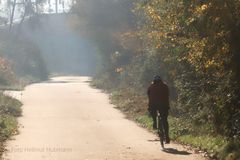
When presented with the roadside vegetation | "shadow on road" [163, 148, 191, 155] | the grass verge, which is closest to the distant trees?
the grass verge

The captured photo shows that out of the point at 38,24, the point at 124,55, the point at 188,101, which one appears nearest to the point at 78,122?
the point at 188,101

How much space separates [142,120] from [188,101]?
403 centimetres

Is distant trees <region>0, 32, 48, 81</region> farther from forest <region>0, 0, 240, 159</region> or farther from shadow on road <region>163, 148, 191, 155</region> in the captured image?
shadow on road <region>163, 148, 191, 155</region>

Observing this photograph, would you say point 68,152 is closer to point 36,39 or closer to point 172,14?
point 172,14

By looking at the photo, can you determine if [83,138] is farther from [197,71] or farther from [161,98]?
[197,71]

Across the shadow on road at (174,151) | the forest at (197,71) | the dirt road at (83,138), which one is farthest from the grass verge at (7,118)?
the forest at (197,71)

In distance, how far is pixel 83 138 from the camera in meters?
16.5

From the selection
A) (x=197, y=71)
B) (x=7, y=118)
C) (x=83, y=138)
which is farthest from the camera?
(x=7, y=118)

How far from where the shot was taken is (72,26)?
51438 mm

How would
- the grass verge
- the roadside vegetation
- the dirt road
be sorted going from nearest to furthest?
the roadside vegetation, the dirt road, the grass verge

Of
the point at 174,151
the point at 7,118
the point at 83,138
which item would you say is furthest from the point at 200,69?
the point at 7,118

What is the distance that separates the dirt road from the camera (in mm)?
13016

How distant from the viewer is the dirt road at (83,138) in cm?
1302

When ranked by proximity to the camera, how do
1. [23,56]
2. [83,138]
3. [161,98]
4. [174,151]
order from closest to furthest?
[174,151], [161,98], [83,138], [23,56]
